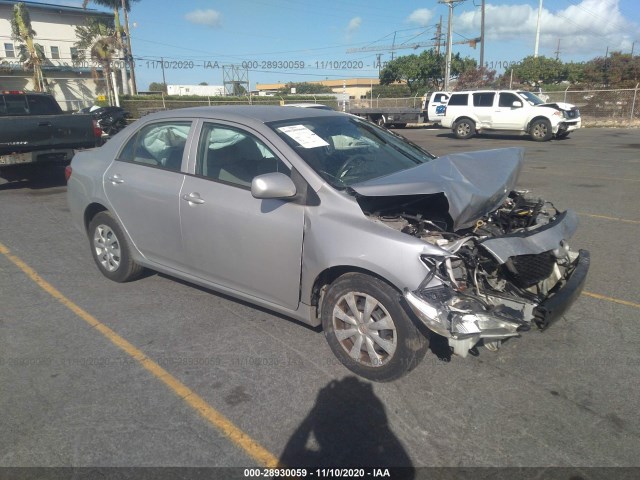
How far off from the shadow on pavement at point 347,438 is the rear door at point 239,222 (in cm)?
80

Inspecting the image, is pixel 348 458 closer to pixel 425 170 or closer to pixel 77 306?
pixel 425 170

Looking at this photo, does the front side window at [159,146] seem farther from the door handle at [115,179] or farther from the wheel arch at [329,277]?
the wheel arch at [329,277]

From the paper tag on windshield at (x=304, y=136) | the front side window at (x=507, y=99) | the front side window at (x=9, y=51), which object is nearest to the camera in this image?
the paper tag on windshield at (x=304, y=136)

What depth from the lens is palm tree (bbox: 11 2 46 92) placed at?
39281 millimetres

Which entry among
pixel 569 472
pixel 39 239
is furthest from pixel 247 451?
pixel 39 239

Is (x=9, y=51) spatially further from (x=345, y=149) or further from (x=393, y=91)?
(x=345, y=149)

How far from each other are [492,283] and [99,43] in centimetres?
4682

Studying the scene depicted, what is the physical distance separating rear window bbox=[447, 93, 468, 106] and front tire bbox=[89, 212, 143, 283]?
18991 mm

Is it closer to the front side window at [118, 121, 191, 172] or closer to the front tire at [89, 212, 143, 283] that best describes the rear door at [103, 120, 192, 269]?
the front side window at [118, 121, 191, 172]

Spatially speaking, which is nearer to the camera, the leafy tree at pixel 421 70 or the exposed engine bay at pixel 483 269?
the exposed engine bay at pixel 483 269

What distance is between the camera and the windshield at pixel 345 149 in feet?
11.6

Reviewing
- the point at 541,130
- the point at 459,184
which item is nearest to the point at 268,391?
the point at 459,184

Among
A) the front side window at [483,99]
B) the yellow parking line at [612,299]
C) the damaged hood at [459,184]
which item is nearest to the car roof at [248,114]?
the damaged hood at [459,184]

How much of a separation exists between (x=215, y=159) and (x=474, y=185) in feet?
6.55
